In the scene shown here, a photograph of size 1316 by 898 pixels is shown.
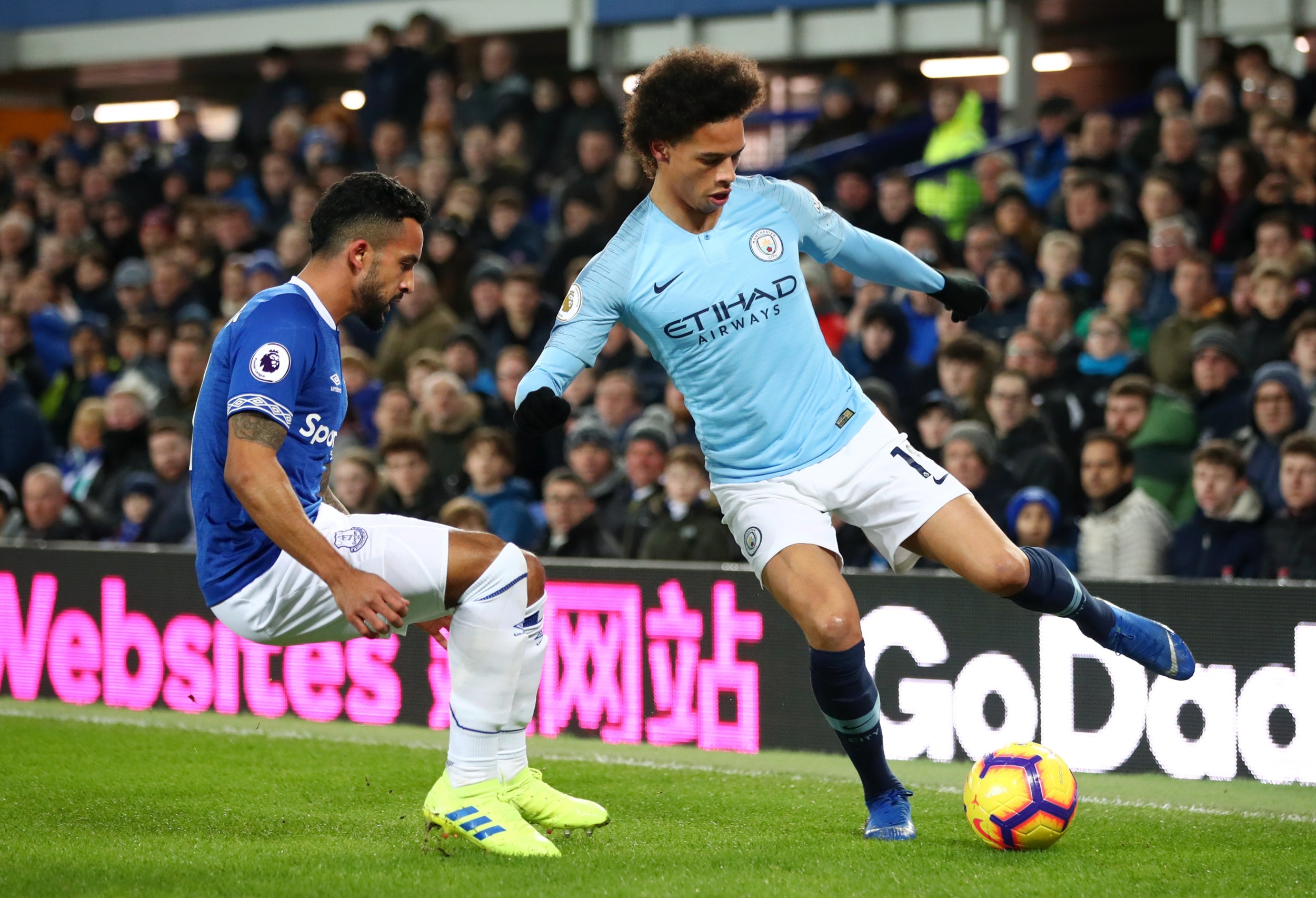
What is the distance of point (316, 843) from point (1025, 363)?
5.26m

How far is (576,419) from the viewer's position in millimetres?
10383

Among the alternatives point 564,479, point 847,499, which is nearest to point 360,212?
point 847,499

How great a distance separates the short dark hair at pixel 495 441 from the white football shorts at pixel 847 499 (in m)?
4.19

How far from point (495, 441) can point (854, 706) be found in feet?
14.8

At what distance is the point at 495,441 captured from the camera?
31.0 feet

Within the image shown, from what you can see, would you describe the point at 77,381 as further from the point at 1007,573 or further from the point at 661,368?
the point at 1007,573

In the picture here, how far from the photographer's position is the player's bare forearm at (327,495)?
529 cm

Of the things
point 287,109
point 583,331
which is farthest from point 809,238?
point 287,109

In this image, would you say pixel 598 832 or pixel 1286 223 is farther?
pixel 1286 223

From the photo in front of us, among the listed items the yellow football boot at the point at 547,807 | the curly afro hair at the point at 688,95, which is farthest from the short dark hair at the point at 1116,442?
the yellow football boot at the point at 547,807

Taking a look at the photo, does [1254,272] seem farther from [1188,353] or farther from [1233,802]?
[1233,802]

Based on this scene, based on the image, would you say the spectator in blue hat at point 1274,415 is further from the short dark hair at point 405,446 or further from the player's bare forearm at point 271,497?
the player's bare forearm at point 271,497

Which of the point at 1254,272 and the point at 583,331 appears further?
the point at 1254,272

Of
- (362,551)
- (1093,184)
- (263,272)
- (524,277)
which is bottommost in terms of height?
(362,551)
